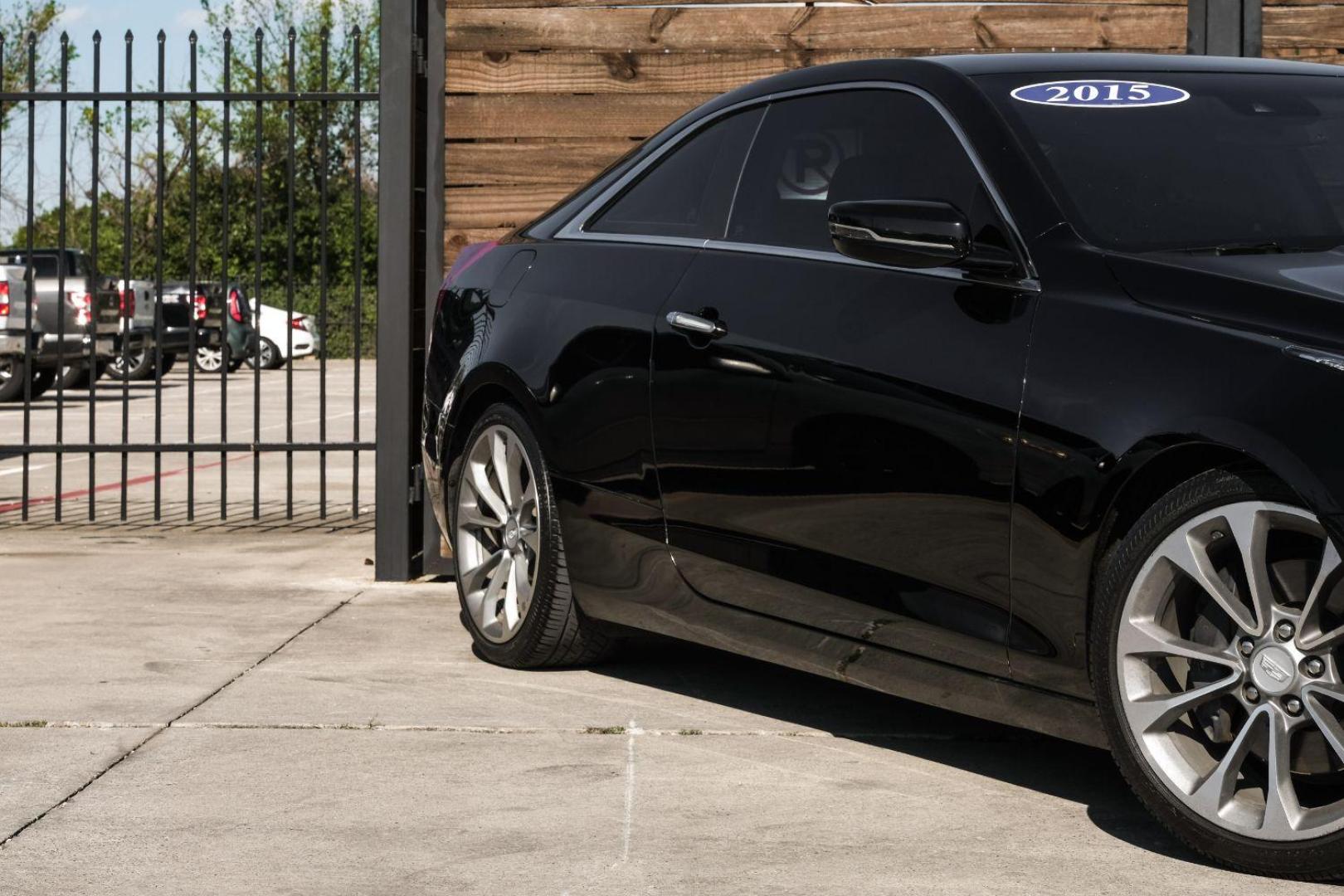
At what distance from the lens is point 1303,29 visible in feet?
25.2

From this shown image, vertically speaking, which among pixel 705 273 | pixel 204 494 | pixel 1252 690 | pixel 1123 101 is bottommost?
pixel 204 494

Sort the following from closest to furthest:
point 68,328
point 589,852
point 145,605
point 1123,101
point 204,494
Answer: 1. point 589,852
2. point 1123,101
3. point 145,605
4. point 204,494
5. point 68,328

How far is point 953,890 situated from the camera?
12.1ft

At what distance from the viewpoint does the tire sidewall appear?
5691 millimetres

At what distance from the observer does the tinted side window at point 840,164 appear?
4617 mm

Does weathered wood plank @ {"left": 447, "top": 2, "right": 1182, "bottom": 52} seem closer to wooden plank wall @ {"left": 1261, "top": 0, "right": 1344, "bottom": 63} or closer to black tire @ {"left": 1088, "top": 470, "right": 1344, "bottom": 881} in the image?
wooden plank wall @ {"left": 1261, "top": 0, "right": 1344, "bottom": 63}

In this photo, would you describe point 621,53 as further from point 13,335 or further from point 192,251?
point 13,335

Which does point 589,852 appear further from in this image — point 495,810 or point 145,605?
point 145,605

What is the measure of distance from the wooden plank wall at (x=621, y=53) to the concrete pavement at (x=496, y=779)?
1.95 metres

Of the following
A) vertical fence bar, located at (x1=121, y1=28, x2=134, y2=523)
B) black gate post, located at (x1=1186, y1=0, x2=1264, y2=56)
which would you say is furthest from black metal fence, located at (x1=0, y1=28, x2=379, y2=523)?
black gate post, located at (x1=1186, y1=0, x2=1264, y2=56)

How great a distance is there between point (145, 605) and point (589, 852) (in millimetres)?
3685

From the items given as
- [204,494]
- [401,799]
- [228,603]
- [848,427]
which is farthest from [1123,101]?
[204,494]

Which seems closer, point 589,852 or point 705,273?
point 589,852

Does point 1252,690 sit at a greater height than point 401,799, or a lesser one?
greater
